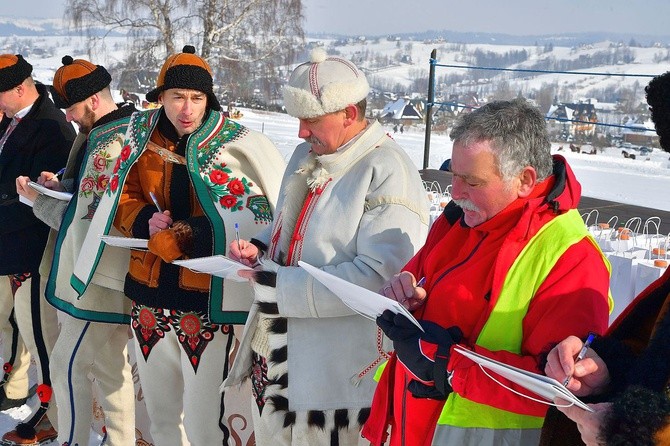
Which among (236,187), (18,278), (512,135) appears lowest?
(18,278)

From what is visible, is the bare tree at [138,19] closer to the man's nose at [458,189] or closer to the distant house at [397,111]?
the distant house at [397,111]

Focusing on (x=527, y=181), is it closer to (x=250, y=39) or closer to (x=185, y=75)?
(x=185, y=75)

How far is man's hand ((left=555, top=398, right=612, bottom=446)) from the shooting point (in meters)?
1.28

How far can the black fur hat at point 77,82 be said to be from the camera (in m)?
3.17

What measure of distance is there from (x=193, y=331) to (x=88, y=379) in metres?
0.75

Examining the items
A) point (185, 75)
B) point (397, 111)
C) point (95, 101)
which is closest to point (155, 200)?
point (185, 75)

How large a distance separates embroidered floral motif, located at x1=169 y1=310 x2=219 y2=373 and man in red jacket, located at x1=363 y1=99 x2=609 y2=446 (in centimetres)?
117

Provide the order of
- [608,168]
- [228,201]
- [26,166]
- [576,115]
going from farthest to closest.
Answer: [608,168] → [576,115] → [26,166] → [228,201]

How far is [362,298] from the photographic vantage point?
1.73 metres

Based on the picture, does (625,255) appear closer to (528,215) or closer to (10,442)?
(528,215)

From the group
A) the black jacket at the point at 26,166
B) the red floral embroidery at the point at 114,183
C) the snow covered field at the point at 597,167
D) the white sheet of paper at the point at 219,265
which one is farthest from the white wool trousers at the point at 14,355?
the white sheet of paper at the point at 219,265

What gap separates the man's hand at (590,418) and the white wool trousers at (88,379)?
2.30 metres

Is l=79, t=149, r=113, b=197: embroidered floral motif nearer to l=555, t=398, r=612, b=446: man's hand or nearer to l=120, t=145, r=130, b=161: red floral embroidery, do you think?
l=120, t=145, r=130, b=161: red floral embroidery

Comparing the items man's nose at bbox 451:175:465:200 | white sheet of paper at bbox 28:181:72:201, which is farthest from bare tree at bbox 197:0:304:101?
man's nose at bbox 451:175:465:200
